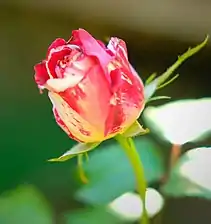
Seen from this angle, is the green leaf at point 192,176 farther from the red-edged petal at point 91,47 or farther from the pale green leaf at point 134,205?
the red-edged petal at point 91,47

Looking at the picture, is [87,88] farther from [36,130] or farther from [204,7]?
[204,7]

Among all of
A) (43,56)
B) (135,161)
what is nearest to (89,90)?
(135,161)

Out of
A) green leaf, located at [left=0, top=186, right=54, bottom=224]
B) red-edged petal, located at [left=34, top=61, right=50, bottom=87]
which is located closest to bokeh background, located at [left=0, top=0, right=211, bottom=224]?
green leaf, located at [left=0, top=186, right=54, bottom=224]

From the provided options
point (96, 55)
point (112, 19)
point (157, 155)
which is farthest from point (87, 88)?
point (112, 19)

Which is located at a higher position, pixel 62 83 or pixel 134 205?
pixel 62 83

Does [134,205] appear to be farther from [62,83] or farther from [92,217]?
[62,83]

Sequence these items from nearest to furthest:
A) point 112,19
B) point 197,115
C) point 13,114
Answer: point 197,115
point 13,114
point 112,19
